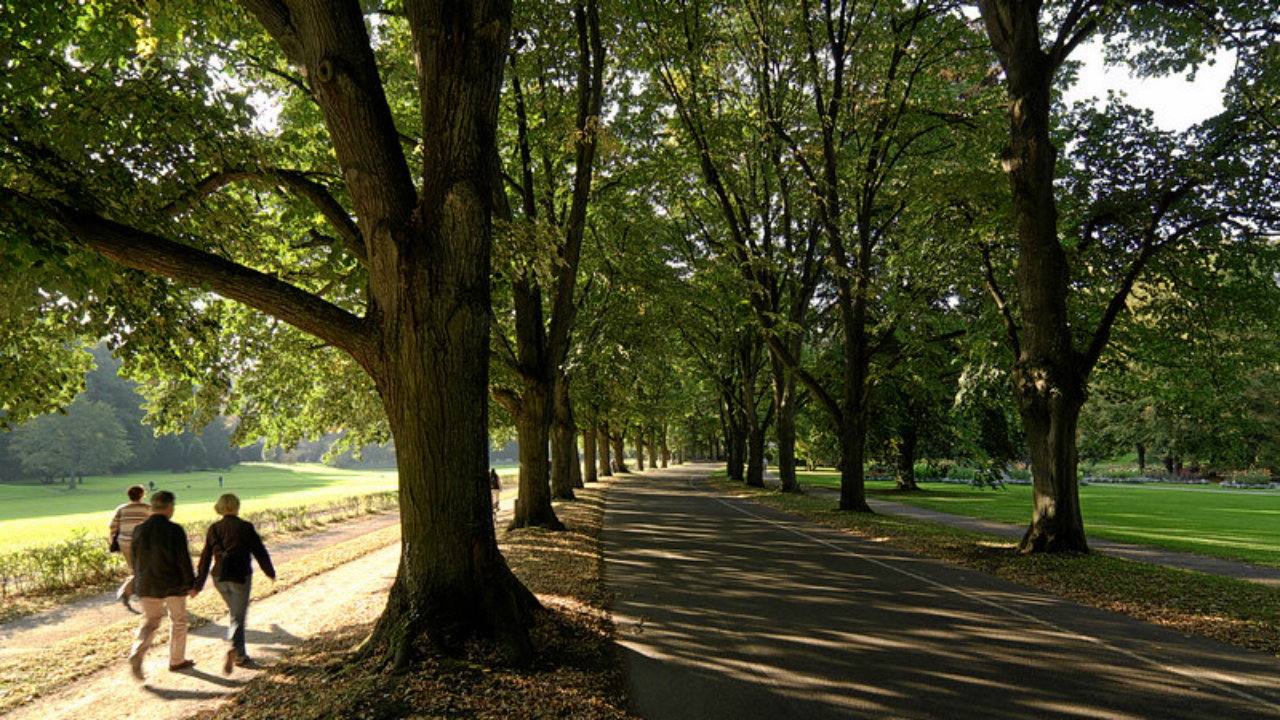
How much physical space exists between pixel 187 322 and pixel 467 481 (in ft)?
15.7

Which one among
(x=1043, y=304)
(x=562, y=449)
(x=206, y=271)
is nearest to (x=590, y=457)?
(x=562, y=449)

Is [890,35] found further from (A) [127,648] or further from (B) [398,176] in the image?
(A) [127,648]

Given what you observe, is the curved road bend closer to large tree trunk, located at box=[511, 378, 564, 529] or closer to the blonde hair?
the blonde hair

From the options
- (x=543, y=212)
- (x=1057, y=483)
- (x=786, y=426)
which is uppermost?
(x=543, y=212)

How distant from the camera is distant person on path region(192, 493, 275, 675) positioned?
5.95 meters

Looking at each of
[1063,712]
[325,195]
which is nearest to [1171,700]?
[1063,712]

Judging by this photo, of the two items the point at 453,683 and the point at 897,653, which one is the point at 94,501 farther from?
the point at 897,653

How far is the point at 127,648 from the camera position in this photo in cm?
696

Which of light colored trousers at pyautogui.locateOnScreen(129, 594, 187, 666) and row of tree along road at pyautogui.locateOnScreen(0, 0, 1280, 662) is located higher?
row of tree along road at pyautogui.locateOnScreen(0, 0, 1280, 662)

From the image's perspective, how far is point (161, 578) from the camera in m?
5.77

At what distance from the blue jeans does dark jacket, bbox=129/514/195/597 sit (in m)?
0.33

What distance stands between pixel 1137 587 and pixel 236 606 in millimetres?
11568

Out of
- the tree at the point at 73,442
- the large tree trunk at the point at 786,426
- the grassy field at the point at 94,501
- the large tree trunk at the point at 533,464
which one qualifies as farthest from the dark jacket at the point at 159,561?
the tree at the point at 73,442

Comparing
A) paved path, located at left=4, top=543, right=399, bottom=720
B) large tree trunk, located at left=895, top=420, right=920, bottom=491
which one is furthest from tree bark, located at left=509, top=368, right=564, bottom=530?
large tree trunk, located at left=895, top=420, right=920, bottom=491
